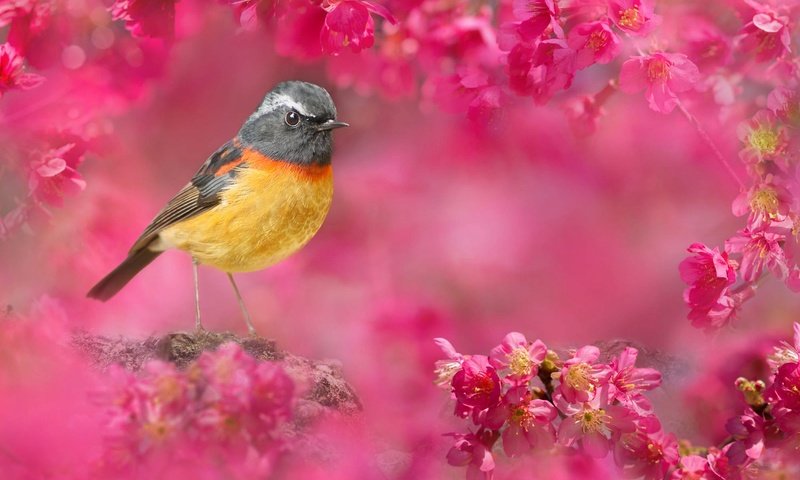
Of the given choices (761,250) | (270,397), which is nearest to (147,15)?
(270,397)

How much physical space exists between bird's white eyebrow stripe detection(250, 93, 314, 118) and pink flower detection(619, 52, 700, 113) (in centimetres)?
43

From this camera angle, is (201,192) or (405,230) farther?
(405,230)

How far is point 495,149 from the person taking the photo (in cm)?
160

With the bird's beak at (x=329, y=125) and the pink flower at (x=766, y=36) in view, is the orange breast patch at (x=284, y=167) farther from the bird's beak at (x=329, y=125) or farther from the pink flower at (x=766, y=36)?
the pink flower at (x=766, y=36)

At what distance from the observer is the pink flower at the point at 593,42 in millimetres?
1075

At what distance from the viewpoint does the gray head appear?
1.10 meters

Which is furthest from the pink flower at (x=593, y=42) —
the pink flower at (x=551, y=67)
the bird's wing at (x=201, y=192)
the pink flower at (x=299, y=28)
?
the bird's wing at (x=201, y=192)

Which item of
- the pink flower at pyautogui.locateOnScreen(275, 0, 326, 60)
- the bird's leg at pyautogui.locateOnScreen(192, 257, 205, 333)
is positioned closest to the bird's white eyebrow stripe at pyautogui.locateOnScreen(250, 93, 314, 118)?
the pink flower at pyautogui.locateOnScreen(275, 0, 326, 60)

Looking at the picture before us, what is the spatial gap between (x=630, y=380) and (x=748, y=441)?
0.72 feet

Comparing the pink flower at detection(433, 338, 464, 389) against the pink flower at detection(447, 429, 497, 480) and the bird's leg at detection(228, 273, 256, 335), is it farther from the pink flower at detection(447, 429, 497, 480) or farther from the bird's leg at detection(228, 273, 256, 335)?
the bird's leg at detection(228, 273, 256, 335)

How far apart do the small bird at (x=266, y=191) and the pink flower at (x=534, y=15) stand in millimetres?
266

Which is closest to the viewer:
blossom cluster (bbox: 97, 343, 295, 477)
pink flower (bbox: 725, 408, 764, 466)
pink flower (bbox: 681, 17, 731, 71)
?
blossom cluster (bbox: 97, 343, 295, 477)

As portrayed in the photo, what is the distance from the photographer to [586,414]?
1088 millimetres

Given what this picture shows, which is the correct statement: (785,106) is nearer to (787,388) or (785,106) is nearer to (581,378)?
(787,388)
